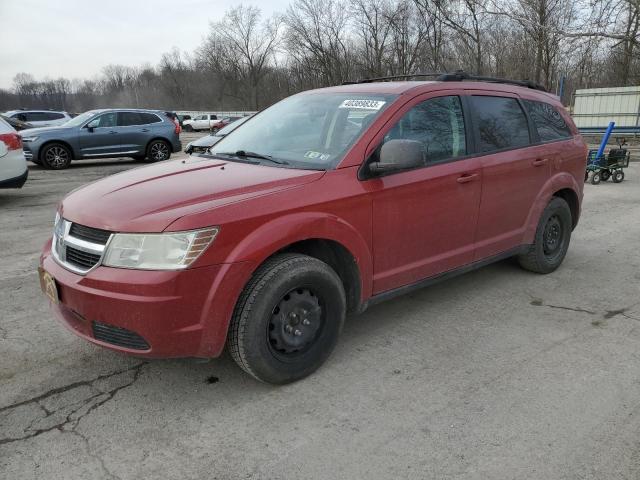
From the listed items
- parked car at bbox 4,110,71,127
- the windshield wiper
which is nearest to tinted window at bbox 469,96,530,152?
the windshield wiper

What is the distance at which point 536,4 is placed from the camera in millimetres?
24516

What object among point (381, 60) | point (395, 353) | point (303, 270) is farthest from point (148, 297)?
point (381, 60)

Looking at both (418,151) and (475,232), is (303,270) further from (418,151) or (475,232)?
(475,232)

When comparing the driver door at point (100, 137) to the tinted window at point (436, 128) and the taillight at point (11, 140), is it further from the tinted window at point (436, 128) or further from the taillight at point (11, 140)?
the tinted window at point (436, 128)

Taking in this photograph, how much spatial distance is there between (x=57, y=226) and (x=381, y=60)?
45.9 meters

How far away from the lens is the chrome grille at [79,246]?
8.85 feet

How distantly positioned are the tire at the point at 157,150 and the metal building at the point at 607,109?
17.2 meters

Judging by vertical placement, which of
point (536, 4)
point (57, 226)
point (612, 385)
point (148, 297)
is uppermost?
point (536, 4)

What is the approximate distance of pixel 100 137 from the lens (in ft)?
48.2

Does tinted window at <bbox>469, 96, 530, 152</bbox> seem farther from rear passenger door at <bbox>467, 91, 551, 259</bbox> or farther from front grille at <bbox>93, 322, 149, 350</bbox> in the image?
front grille at <bbox>93, 322, 149, 350</bbox>

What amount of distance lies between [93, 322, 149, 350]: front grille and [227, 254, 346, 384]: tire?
0.46 metres

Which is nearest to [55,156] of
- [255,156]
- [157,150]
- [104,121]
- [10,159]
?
[104,121]

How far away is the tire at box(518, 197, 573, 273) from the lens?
4773 mm

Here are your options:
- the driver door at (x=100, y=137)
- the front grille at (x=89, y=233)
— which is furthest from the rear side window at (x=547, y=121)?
the driver door at (x=100, y=137)
